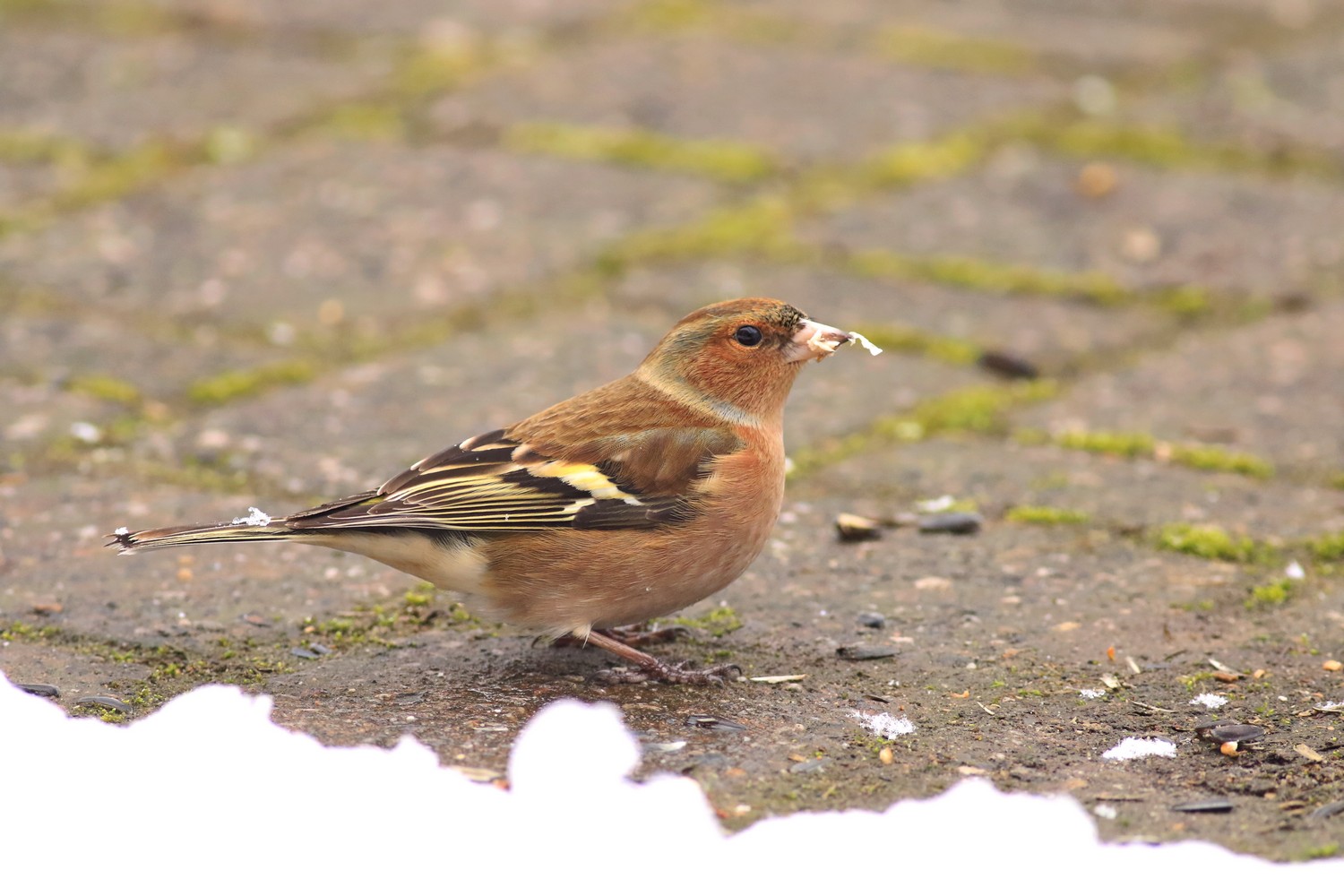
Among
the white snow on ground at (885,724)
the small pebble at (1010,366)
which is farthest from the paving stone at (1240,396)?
the white snow on ground at (885,724)

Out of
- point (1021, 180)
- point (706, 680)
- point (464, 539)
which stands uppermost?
point (1021, 180)

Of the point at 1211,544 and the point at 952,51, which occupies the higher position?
the point at 952,51

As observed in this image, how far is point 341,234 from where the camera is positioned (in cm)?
550

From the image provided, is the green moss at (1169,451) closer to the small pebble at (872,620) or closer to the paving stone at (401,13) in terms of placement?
the small pebble at (872,620)

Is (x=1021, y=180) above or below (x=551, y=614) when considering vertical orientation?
above

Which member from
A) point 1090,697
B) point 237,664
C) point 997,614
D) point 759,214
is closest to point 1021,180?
point 759,214

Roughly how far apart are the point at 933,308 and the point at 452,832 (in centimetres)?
303

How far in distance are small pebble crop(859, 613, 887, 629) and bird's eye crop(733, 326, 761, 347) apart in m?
0.70

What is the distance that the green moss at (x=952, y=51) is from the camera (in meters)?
6.95

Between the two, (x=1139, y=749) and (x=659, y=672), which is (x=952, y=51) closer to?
(x=659, y=672)

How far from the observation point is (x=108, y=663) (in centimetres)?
306

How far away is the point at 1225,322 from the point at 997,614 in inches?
78.1

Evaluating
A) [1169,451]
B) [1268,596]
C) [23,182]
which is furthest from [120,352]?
[1268,596]

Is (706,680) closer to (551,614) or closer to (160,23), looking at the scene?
(551,614)
